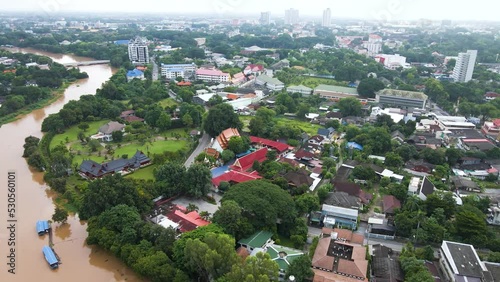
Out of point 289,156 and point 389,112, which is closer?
point 289,156

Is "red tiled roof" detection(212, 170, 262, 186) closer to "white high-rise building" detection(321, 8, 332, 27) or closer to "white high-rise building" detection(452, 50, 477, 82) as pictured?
"white high-rise building" detection(452, 50, 477, 82)

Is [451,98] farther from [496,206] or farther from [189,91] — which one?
[189,91]

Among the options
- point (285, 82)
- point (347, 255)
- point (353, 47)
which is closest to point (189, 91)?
point (285, 82)

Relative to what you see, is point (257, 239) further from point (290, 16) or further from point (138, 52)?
point (290, 16)

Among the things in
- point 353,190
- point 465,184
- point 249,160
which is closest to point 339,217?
point 353,190

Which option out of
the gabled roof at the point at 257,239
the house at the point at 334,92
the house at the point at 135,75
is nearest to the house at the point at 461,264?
the gabled roof at the point at 257,239

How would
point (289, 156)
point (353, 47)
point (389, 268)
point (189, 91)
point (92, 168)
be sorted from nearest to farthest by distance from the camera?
1. point (389, 268)
2. point (92, 168)
3. point (289, 156)
4. point (189, 91)
5. point (353, 47)
